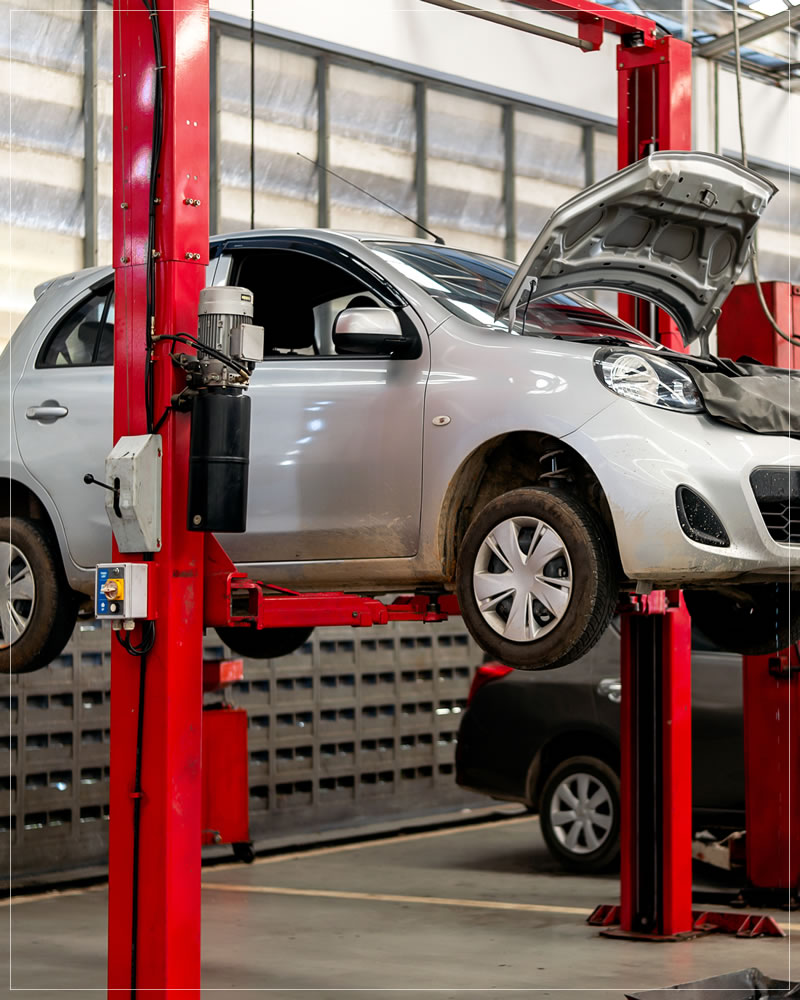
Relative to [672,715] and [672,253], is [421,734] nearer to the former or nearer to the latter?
[672,715]

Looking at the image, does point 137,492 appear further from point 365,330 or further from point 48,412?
point 48,412

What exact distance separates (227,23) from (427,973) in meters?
7.76

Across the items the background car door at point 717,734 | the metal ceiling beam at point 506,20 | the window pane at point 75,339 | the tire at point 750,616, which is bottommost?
the background car door at point 717,734

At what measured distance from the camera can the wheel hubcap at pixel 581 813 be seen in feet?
30.2

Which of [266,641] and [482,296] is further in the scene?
[266,641]

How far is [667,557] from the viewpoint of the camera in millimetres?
5367

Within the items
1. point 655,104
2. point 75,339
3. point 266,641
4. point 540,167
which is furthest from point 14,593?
point 540,167

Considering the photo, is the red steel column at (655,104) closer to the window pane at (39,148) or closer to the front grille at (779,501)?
the front grille at (779,501)

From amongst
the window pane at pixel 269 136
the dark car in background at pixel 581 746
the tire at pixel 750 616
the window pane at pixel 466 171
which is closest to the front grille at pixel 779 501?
the tire at pixel 750 616

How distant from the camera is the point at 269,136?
1264cm

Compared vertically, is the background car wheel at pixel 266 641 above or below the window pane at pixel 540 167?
below

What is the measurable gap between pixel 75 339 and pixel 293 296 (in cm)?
100

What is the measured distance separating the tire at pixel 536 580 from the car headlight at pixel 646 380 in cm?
46

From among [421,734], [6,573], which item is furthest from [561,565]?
[421,734]
